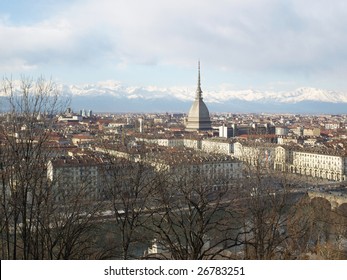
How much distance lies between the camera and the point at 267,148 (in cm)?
3509

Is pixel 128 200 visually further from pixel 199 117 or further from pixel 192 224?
pixel 199 117

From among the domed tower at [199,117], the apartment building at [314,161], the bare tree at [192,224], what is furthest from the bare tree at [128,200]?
the domed tower at [199,117]

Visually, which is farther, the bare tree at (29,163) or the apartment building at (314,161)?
the apartment building at (314,161)

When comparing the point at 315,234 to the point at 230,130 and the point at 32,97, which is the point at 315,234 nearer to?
the point at 32,97

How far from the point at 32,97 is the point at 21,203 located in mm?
1274

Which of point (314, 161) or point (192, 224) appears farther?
point (314, 161)

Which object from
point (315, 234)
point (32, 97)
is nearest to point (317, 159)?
point (315, 234)

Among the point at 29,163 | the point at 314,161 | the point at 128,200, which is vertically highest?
the point at 29,163

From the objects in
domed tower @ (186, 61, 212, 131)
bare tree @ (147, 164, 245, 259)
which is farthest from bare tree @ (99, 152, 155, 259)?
domed tower @ (186, 61, 212, 131)

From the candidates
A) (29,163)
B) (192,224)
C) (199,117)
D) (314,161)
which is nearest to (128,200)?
(192,224)

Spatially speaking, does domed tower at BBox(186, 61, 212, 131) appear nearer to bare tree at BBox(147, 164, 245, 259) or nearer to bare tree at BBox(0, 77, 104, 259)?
bare tree at BBox(147, 164, 245, 259)

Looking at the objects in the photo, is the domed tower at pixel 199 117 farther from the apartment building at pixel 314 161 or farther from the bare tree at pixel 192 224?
the bare tree at pixel 192 224

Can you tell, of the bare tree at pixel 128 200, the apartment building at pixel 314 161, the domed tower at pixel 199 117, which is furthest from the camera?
the domed tower at pixel 199 117

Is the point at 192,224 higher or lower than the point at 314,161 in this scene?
higher
